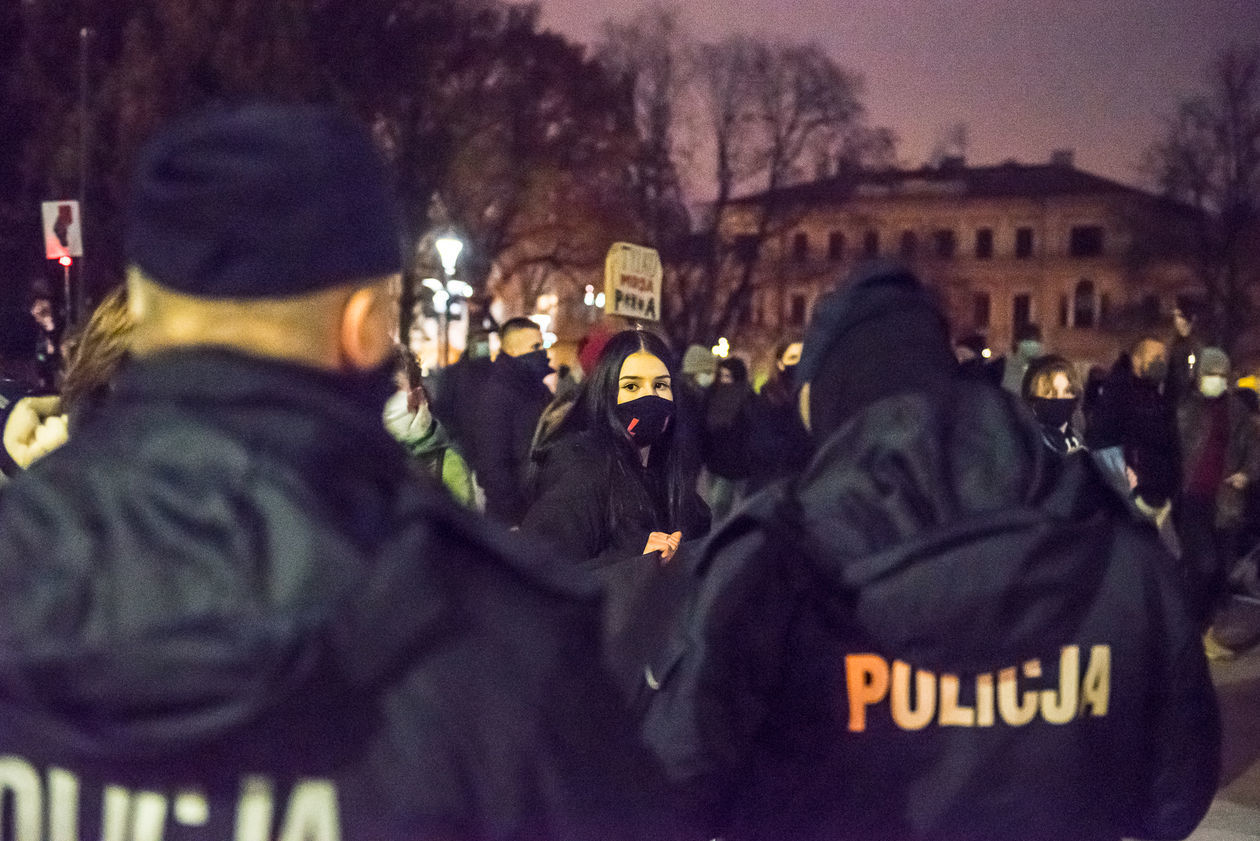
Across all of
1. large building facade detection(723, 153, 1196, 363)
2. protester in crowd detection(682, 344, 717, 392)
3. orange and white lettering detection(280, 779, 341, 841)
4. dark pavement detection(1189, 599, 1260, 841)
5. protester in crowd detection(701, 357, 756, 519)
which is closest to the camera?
orange and white lettering detection(280, 779, 341, 841)

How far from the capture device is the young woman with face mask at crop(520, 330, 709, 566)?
4.71 meters

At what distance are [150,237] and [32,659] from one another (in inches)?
16.6

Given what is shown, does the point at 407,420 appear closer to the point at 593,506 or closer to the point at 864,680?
the point at 593,506

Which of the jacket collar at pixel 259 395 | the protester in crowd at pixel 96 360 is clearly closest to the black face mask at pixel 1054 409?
the protester in crowd at pixel 96 360

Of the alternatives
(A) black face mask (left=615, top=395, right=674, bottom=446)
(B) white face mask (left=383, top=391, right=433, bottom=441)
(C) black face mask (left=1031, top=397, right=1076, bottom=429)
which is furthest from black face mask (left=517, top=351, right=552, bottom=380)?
(A) black face mask (left=615, top=395, right=674, bottom=446)

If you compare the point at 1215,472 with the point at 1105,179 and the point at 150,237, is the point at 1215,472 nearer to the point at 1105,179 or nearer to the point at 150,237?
the point at 150,237

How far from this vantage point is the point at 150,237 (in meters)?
1.61

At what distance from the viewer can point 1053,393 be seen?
7.57m

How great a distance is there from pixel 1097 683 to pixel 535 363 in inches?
288

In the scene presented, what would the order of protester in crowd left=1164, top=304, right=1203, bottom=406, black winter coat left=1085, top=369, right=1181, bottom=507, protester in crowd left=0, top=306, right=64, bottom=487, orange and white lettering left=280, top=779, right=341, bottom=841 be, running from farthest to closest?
black winter coat left=1085, top=369, right=1181, bottom=507, protester in crowd left=1164, top=304, right=1203, bottom=406, protester in crowd left=0, top=306, right=64, bottom=487, orange and white lettering left=280, top=779, right=341, bottom=841

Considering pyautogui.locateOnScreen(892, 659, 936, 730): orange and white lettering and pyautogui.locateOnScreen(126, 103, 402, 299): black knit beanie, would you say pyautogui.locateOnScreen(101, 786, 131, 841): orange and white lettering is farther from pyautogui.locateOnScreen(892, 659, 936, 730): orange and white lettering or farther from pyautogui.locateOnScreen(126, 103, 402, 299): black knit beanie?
pyautogui.locateOnScreen(892, 659, 936, 730): orange and white lettering

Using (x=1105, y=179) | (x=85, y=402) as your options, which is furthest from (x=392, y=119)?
(x=1105, y=179)

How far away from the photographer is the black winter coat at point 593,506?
4695mm

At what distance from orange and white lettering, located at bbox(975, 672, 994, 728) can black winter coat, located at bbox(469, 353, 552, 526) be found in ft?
22.9
